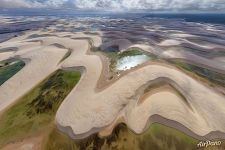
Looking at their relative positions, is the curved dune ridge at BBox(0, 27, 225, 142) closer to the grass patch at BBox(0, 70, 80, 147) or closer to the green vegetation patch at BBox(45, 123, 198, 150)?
the green vegetation patch at BBox(45, 123, 198, 150)

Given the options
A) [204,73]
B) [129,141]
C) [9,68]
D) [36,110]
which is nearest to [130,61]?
[204,73]

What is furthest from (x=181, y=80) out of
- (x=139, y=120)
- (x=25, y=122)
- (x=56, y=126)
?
(x=25, y=122)

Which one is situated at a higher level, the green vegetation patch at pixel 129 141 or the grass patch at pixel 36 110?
the green vegetation patch at pixel 129 141

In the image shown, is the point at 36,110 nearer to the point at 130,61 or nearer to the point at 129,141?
the point at 129,141

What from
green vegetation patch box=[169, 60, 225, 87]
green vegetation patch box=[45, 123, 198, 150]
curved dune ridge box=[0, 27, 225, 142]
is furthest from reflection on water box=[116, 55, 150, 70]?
green vegetation patch box=[45, 123, 198, 150]

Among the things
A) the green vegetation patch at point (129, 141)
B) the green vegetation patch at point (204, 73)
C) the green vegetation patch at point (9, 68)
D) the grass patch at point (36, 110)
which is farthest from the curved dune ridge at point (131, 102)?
the green vegetation patch at point (204, 73)

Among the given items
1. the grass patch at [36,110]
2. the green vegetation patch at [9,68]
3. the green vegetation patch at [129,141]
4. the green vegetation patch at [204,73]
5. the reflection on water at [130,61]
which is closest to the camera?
the green vegetation patch at [129,141]

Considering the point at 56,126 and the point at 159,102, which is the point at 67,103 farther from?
the point at 159,102

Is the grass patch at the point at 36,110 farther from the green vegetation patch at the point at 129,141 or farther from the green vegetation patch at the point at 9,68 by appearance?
the green vegetation patch at the point at 9,68

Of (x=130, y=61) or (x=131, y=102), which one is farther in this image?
(x=130, y=61)
